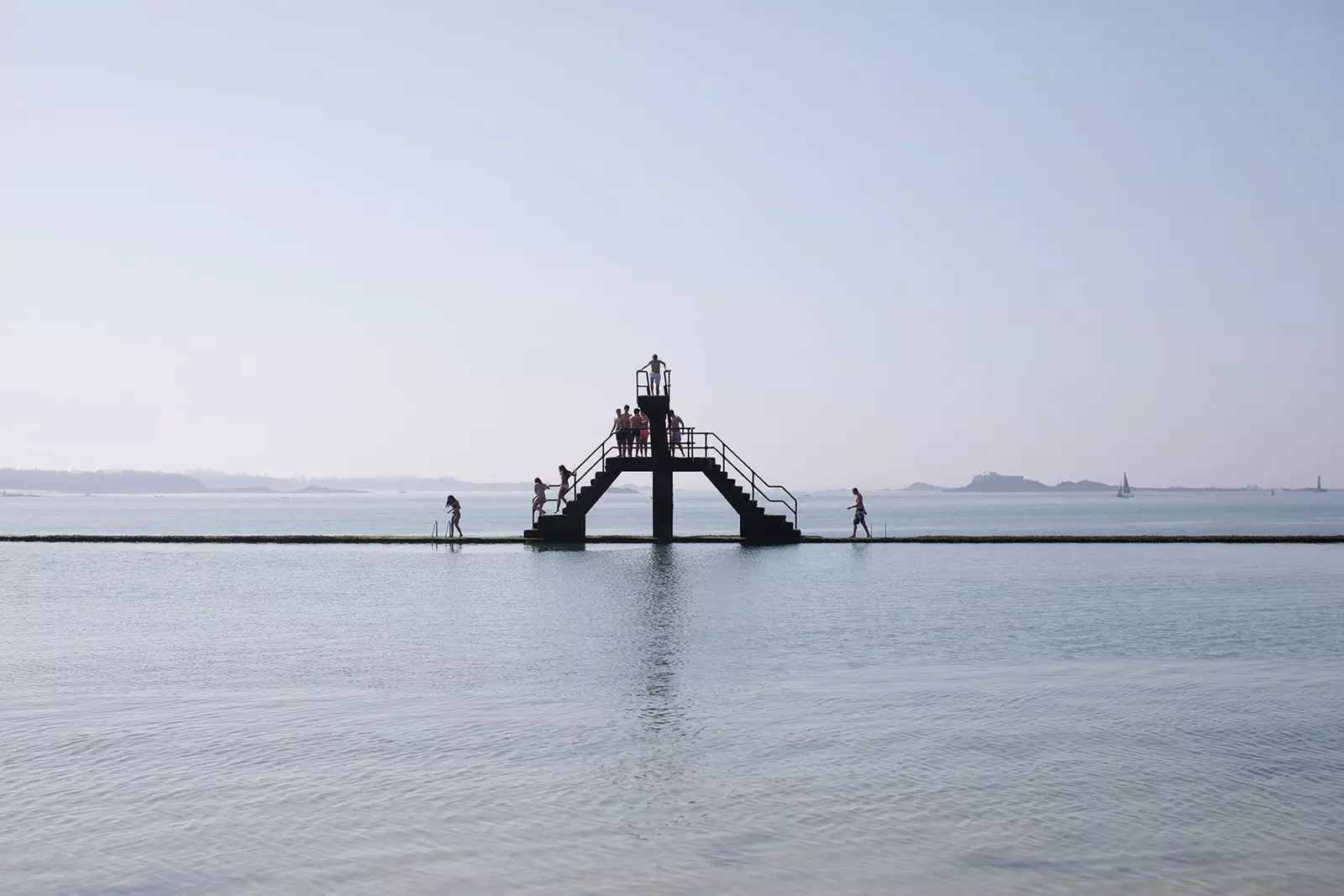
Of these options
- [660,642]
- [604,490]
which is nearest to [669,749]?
[660,642]

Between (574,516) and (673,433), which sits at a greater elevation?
(673,433)

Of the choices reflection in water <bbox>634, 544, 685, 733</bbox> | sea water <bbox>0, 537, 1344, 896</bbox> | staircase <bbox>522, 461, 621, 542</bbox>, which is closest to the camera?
sea water <bbox>0, 537, 1344, 896</bbox>

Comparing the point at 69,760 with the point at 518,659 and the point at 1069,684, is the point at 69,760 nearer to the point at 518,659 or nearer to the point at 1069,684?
the point at 518,659

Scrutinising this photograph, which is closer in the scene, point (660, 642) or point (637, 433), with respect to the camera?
point (660, 642)

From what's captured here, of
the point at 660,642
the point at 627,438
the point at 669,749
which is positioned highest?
the point at 627,438

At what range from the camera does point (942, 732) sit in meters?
12.2

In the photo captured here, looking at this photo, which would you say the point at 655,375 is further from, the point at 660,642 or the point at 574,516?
the point at 660,642

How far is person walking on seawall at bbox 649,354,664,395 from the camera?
44.9m

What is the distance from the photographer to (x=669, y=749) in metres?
11.4

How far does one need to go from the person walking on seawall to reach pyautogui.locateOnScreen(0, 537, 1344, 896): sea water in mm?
20477

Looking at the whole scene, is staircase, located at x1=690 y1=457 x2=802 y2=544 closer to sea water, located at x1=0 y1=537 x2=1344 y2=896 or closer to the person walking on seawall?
the person walking on seawall

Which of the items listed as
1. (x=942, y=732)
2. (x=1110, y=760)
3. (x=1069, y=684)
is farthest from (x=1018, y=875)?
(x=1069, y=684)

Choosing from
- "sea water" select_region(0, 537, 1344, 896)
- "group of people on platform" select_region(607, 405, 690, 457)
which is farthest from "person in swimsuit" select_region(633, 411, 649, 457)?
"sea water" select_region(0, 537, 1344, 896)

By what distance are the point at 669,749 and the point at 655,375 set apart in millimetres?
34127
